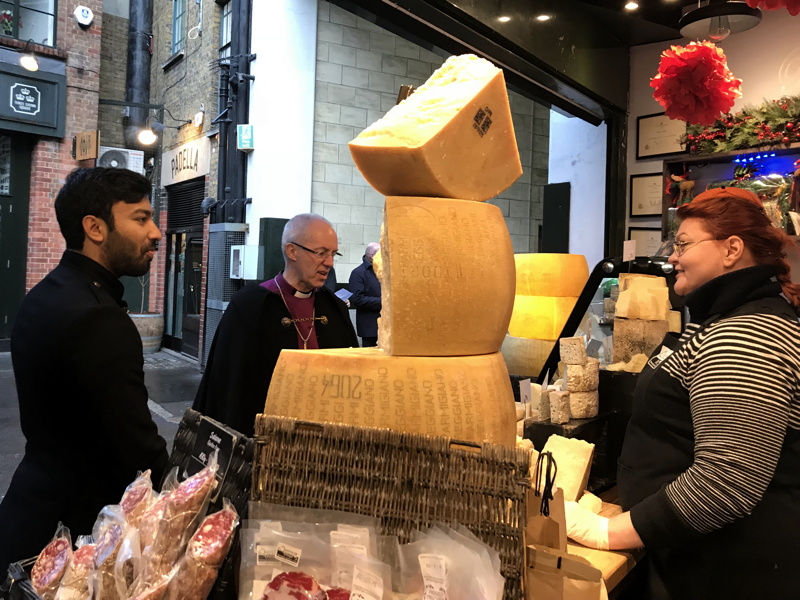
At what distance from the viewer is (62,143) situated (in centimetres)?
980

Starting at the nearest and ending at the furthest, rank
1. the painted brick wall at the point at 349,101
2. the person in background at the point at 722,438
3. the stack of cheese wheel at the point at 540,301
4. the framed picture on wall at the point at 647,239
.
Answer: the person in background at the point at 722,438 < the stack of cheese wheel at the point at 540,301 < the framed picture on wall at the point at 647,239 < the painted brick wall at the point at 349,101

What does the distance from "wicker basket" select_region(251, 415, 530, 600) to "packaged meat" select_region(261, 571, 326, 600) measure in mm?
122

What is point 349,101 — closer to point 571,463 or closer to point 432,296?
point 571,463

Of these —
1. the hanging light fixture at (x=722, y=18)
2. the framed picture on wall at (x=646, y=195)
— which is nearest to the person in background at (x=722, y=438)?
the hanging light fixture at (x=722, y=18)

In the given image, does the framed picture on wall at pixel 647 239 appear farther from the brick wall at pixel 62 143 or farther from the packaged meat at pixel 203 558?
the brick wall at pixel 62 143

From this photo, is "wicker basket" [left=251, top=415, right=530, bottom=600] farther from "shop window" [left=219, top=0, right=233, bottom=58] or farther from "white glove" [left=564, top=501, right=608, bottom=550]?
"shop window" [left=219, top=0, right=233, bottom=58]

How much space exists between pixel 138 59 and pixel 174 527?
12.2 metres

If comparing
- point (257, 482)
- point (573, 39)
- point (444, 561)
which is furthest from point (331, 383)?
point (573, 39)

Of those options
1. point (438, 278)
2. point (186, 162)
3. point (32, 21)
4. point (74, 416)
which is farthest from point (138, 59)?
point (438, 278)

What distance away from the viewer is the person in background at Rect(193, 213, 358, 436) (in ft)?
8.10

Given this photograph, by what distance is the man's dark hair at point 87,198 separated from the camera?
1704mm

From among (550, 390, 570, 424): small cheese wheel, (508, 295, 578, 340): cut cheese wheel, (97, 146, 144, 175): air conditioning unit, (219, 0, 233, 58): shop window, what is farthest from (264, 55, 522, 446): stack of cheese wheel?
(97, 146, 144, 175): air conditioning unit

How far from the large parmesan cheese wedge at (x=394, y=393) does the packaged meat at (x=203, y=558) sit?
0.31m

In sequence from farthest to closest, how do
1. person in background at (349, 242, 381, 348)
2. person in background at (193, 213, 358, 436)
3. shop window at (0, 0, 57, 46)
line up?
shop window at (0, 0, 57, 46), person in background at (349, 242, 381, 348), person in background at (193, 213, 358, 436)
